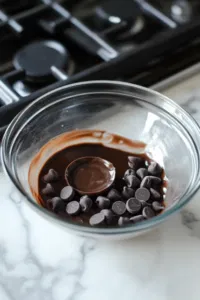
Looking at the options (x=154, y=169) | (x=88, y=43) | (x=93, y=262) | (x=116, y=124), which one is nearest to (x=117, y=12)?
(x=88, y=43)

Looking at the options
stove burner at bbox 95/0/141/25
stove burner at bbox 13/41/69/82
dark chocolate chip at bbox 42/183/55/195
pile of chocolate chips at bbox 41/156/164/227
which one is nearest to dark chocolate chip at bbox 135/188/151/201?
pile of chocolate chips at bbox 41/156/164/227

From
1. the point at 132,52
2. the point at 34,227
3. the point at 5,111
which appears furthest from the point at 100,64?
the point at 34,227

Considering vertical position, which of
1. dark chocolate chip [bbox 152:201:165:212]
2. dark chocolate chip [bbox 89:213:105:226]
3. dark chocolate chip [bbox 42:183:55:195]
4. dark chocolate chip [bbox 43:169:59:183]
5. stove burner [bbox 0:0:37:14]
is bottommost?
dark chocolate chip [bbox 152:201:165:212]

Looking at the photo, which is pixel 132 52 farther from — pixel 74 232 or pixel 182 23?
pixel 74 232

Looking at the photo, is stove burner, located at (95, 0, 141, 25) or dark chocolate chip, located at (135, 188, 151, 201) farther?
stove burner, located at (95, 0, 141, 25)

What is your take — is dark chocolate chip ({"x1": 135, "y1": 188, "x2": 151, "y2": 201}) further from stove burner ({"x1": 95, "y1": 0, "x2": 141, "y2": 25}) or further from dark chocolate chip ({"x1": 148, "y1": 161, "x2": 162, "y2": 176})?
stove burner ({"x1": 95, "y1": 0, "x2": 141, "y2": 25})

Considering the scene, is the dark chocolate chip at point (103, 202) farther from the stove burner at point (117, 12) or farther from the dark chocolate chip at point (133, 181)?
the stove burner at point (117, 12)

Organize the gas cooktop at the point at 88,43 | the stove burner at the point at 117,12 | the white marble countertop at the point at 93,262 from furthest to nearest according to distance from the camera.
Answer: the stove burner at the point at 117,12 < the gas cooktop at the point at 88,43 < the white marble countertop at the point at 93,262

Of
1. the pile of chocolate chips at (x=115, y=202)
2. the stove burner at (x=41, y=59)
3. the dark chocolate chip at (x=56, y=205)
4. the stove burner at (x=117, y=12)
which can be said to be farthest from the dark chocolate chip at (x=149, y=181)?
the stove burner at (x=117, y=12)
